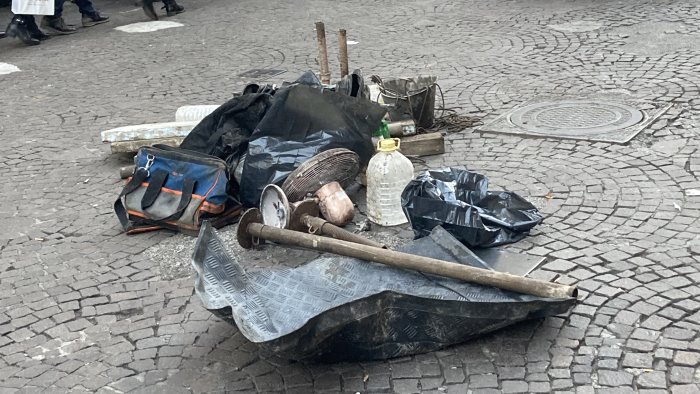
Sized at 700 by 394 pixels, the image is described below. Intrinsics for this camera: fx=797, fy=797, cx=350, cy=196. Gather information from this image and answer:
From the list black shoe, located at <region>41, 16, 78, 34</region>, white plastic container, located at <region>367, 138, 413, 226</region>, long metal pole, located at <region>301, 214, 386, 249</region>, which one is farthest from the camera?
black shoe, located at <region>41, 16, 78, 34</region>

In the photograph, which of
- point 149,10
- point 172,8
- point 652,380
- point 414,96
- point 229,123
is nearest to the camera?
point 652,380

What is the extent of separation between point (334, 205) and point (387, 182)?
13.8 inches

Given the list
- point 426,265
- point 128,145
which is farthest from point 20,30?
point 426,265

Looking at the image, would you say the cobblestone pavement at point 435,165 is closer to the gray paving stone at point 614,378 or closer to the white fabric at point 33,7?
the gray paving stone at point 614,378

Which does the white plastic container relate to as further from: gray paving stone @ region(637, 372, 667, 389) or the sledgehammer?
gray paving stone @ region(637, 372, 667, 389)

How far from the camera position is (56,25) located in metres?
11.6

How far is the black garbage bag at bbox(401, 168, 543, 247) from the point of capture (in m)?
4.39

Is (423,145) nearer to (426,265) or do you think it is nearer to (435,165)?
(435,165)

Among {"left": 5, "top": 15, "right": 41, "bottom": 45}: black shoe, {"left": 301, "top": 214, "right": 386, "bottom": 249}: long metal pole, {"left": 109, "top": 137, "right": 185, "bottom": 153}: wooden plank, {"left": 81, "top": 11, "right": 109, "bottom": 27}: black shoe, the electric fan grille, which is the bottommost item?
{"left": 81, "top": 11, "right": 109, "bottom": 27}: black shoe

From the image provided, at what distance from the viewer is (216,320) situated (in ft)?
13.2

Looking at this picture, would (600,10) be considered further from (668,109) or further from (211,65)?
(211,65)

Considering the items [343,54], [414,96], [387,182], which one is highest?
[343,54]

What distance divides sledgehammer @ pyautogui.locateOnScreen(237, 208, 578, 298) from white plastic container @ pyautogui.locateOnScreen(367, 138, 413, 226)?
2.39 feet

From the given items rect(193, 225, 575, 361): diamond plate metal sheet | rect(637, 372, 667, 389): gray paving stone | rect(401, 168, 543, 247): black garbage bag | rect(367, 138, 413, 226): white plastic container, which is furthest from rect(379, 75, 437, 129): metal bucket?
rect(637, 372, 667, 389): gray paving stone
